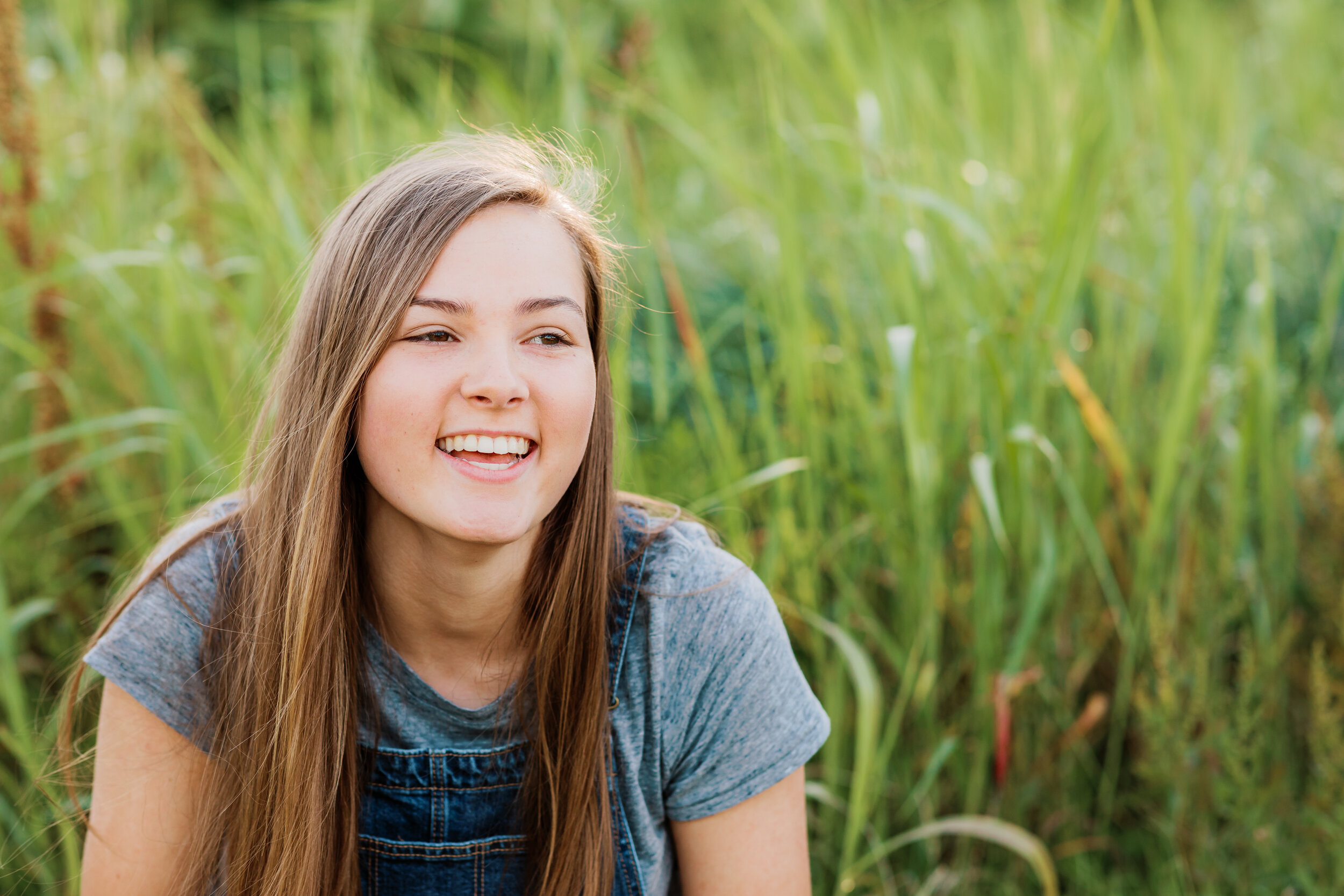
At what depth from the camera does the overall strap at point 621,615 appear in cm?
131

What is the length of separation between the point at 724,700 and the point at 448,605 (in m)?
0.36

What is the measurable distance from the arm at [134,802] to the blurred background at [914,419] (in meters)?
0.10

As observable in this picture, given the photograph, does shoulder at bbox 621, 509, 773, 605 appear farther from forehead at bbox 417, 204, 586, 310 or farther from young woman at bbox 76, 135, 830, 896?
forehead at bbox 417, 204, 586, 310

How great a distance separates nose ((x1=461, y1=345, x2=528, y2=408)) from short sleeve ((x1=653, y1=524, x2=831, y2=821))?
0.36m

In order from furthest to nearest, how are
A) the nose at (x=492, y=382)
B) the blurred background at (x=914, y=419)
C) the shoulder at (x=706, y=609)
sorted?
the blurred background at (x=914, y=419)
the shoulder at (x=706, y=609)
the nose at (x=492, y=382)

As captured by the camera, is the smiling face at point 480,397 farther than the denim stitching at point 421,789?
No

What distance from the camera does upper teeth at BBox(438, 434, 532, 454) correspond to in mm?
1114

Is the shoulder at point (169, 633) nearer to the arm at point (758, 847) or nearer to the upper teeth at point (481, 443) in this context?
the upper teeth at point (481, 443)

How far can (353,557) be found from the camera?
1261 millimetres

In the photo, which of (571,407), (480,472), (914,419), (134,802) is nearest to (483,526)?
(480,472)

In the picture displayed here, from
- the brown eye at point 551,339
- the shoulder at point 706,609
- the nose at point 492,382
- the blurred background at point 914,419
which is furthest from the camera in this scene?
the blurred background at point 914,419

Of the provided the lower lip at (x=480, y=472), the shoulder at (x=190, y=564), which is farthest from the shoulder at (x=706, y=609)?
the shoulder at (x=190, y=564)

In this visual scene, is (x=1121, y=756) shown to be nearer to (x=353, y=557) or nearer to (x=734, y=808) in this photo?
(x=734, y=808)

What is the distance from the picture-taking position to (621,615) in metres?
1.33
